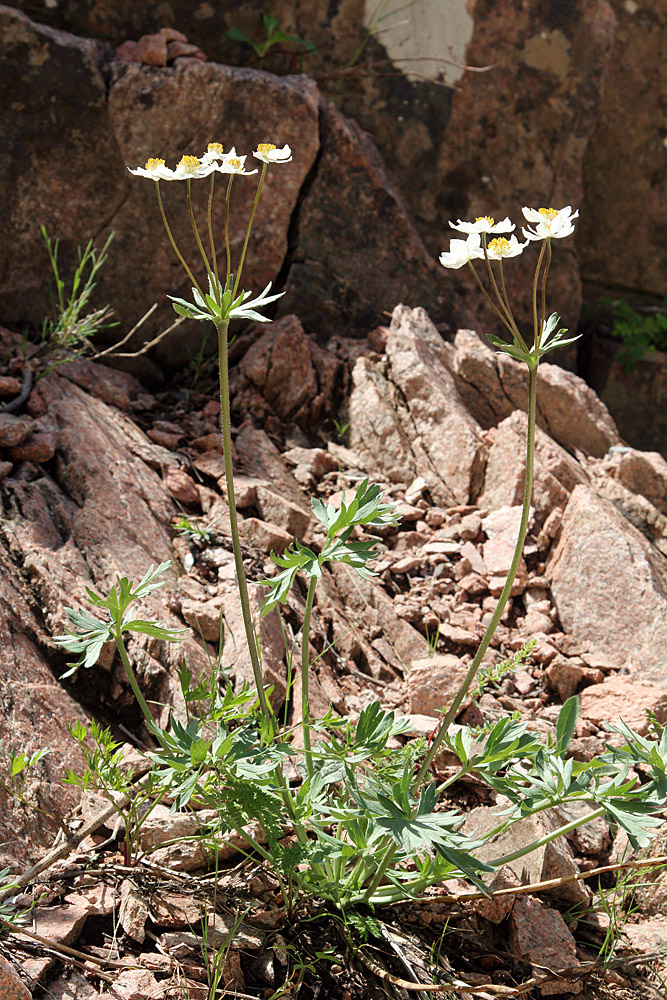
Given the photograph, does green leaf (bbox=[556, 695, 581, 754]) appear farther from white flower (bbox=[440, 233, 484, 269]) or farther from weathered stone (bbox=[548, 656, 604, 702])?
weathered stone (bbox=[548, 656, 604, 702])

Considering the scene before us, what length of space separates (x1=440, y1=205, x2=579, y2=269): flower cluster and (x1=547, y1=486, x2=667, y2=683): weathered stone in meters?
1.86

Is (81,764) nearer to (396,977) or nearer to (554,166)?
(396,977)

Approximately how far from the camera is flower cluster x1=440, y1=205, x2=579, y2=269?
1.79 m

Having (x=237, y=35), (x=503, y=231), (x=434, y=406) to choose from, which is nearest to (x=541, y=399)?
Result: (x=434, y=406)

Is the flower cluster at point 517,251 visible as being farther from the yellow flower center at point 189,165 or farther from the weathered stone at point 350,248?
the weathered stone at point 350,248

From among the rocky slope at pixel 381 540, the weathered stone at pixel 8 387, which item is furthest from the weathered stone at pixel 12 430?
the weathered stone at pixel 8 387

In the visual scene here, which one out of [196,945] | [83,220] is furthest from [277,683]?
[83,220]

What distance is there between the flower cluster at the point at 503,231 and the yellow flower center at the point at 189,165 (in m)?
0.63

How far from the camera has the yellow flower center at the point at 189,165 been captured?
1951mm

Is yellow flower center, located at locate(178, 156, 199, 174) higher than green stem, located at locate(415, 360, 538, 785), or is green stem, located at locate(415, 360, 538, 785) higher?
yellow flower center, located at locate(178, 156, 199, 174)

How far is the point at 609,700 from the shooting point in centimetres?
292

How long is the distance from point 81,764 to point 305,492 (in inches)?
70.0

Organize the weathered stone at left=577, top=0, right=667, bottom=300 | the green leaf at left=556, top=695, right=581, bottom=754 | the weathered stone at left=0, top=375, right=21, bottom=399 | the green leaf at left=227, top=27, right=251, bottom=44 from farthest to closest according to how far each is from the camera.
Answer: the weathered stone at left=577, top=0, right=667, bottom=300 < the green leaf at left=227, top=27, right=251, bottom=44 < the weathered stone at left=0, top=375, right=21, bottom=399 < the green leaf at left=556, top=695, right=581, bottom=754

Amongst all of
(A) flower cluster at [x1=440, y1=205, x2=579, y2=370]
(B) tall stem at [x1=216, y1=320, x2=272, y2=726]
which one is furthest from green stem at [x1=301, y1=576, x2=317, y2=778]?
(A) flower cluster at [x1=440, y1=205, x2=579, y2=370]
